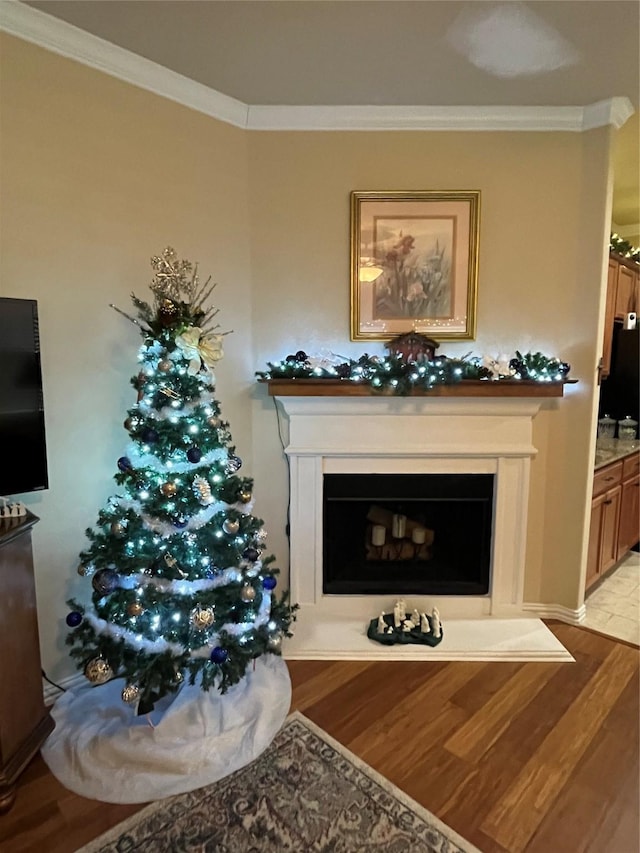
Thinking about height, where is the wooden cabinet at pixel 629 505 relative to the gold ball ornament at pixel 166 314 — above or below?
below

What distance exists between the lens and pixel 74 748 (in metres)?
1.95

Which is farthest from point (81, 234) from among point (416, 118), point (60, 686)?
point (60, 686)

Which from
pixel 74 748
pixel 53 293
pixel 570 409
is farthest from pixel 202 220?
pixel 74 748

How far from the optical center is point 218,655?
1.93 meters

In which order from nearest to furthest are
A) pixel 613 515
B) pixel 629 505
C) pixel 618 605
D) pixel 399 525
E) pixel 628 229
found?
1. pixel 399 525
2. pixel 618 605
3. pixel 613 515
4. pixel 629 505
5. pixel 628 229

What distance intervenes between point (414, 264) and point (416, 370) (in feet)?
2.05

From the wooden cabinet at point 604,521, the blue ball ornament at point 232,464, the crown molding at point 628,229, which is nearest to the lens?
the blue ball ornament at point 232,464

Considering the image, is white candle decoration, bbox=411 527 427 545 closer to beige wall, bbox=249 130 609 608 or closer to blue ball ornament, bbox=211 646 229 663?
beige wall, bbox=249 130 609 608

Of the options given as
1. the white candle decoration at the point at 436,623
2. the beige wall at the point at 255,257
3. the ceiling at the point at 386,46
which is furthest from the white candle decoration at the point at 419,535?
the ceiling at the point at 386,46

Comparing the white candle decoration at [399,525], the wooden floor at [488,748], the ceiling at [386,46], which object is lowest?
the wooden floor at [488,748]

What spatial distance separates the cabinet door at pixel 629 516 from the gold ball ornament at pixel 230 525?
2.81 m

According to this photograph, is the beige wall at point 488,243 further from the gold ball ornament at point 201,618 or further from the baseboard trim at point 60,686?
the baseboard trim at point 60,686

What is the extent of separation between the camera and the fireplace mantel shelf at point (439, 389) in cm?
261

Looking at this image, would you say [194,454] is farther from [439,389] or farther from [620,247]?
[620,247]
